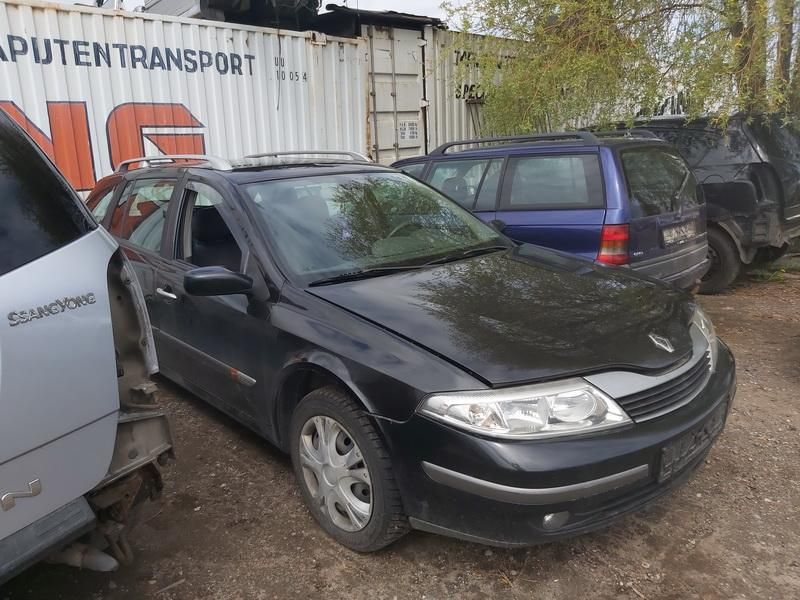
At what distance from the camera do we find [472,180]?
219 inches

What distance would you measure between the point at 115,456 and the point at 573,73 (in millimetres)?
6032

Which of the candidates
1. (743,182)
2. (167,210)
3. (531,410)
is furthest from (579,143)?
(531,410)

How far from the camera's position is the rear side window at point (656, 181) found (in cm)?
470

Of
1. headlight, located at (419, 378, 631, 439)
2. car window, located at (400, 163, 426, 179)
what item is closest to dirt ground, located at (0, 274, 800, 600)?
headlight, located at (419, 378, 631, 439)

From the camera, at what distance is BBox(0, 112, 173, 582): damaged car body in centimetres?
161

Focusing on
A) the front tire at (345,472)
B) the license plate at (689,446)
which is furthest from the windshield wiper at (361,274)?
the license plate at (689,446)

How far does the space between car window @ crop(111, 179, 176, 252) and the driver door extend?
261 mm

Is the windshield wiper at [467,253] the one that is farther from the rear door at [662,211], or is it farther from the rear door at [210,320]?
the rear door at [662,211]

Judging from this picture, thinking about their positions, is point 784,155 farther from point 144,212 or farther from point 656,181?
point 144,212

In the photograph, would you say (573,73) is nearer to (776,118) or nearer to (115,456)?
(776,118)

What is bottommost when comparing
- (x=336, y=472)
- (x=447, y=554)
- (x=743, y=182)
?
(x=447, y=554)

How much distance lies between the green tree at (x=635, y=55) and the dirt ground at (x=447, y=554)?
413 centimetres

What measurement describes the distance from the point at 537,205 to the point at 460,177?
3.03ft

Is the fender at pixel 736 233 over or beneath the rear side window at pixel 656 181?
beneath
